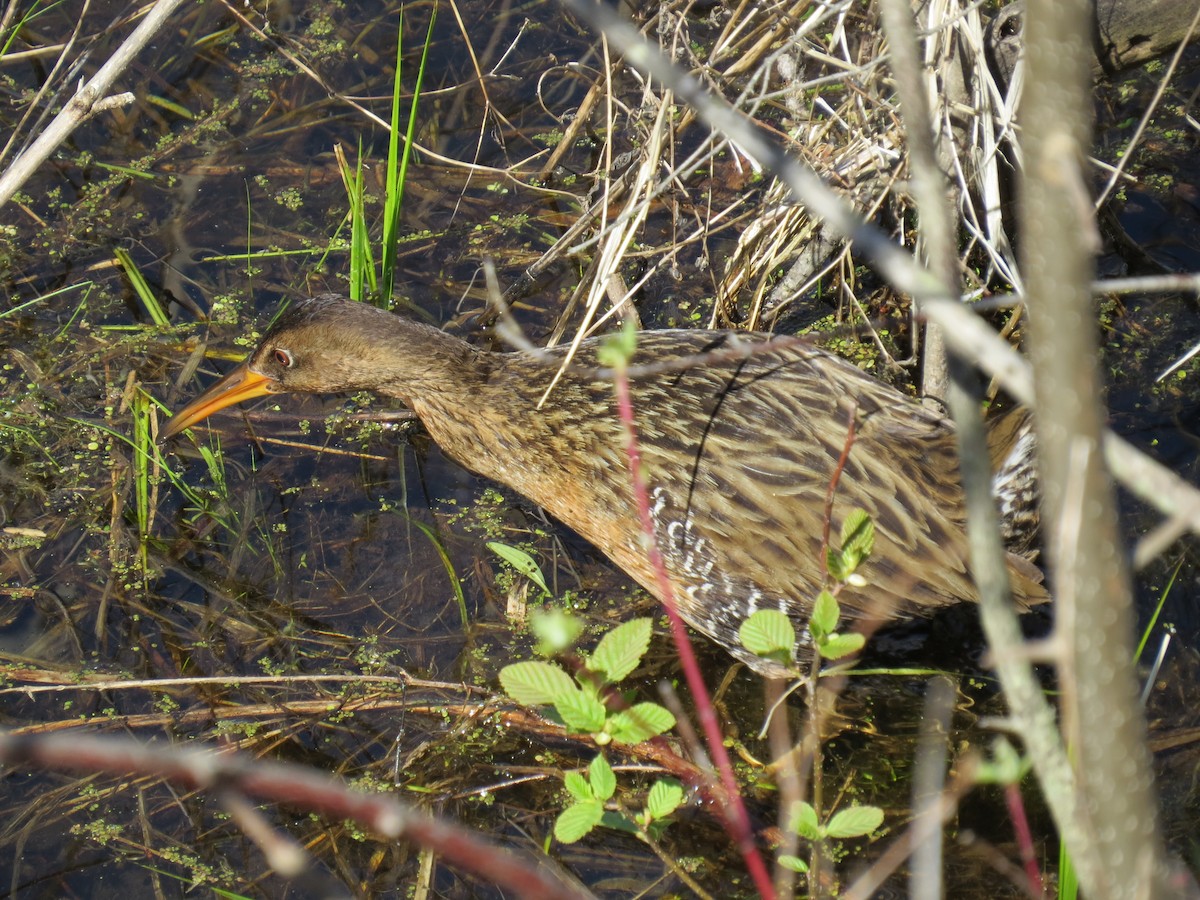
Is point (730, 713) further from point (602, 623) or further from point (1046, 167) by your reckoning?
point (1046, 167)

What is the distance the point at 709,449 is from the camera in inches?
117

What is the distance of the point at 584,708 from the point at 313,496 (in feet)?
6.59

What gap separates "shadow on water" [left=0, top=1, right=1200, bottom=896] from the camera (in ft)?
9.54

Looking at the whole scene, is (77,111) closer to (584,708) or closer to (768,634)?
(584,708)

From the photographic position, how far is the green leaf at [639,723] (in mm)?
1908

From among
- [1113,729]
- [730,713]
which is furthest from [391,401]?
[1113,729]

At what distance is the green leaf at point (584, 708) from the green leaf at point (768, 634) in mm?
266

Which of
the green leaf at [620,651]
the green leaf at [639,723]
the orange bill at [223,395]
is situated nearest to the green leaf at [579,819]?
the green leaf at [639,723]

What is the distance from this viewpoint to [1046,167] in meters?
0.85

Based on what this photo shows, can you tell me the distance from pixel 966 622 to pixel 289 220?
2.69 m

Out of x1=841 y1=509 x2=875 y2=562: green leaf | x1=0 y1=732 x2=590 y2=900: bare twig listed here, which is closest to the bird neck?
x1=841 y1=509 x2=875 y2=562: green leaf

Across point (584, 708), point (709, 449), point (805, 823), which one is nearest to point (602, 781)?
point (584, 708)

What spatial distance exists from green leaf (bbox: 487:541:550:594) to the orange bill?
81 centimetres

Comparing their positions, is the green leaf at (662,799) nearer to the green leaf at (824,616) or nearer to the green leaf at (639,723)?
the green leaf at (639,723)
